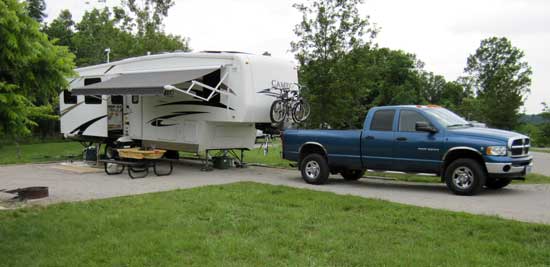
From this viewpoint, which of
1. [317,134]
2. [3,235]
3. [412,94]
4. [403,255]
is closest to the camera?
[403,255]

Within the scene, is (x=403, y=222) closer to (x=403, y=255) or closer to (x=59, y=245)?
(x=403, y=255)

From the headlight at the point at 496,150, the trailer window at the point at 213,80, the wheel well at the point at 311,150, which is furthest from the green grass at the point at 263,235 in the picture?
the trailer window at the point at 213,80

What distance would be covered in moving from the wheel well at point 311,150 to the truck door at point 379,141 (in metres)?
1.09

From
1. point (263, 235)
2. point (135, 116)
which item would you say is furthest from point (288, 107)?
point (263, 235)

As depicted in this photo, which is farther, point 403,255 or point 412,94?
point 412,94

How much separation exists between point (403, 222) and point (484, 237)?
3.93 ft

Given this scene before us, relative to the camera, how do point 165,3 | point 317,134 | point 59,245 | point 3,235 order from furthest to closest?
1. point 165,3
2. point 317,134
3. point 3,235
4. point 59,245

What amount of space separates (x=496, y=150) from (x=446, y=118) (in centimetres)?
145

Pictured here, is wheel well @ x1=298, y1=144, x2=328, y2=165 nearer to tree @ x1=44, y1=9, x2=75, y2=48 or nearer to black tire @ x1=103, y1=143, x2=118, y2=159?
black tire @ x1=103, y1=143, x2=118, y2=159

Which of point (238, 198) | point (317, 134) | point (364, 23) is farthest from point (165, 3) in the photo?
point (238, 198)

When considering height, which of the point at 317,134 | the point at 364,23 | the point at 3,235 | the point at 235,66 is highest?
the point at 364,23

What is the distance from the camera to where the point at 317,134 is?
476 inches

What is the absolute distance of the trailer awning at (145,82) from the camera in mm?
13109

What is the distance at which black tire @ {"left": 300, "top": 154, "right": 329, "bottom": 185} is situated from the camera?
11.8m
